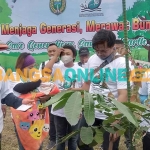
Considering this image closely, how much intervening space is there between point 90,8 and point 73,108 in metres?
6.18

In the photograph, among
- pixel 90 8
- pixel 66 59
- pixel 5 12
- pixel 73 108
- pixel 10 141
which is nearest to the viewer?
pixel 73 108

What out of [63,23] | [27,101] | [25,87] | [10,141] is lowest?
[10,141]

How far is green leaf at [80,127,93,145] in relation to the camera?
879mm

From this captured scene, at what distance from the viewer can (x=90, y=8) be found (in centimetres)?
678

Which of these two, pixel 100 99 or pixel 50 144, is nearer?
pixel 100 99

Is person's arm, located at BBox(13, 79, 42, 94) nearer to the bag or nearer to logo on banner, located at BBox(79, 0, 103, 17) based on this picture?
the bag

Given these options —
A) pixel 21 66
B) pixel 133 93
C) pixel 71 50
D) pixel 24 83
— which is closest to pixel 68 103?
pixel 133 93

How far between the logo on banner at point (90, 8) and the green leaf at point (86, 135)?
19.8 feet

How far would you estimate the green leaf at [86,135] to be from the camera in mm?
879

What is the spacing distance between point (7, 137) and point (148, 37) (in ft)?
11.1

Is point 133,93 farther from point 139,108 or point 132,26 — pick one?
point 132,26

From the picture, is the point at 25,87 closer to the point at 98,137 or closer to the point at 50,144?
the point at 50,144

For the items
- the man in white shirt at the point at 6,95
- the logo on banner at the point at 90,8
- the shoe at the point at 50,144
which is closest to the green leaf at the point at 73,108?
the man in white shirt at the point at 6,95

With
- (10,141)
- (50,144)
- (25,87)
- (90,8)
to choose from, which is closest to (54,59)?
(25,87)
